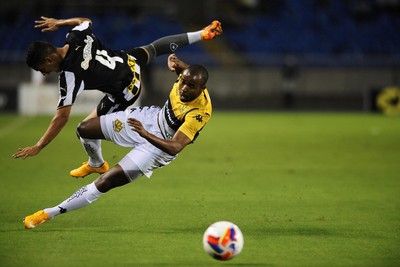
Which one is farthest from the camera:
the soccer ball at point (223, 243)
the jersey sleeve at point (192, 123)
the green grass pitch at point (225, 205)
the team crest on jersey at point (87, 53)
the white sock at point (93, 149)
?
the white sock at point (93, 149)

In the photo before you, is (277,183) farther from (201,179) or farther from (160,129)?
(160,129)

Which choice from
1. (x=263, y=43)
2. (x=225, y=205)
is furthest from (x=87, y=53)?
(x=263, y=43)

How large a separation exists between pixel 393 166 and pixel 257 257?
7.36m

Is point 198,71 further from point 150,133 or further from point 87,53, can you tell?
point 87,53

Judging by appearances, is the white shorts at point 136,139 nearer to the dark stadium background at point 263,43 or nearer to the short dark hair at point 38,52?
the short dark hair at point 38,52

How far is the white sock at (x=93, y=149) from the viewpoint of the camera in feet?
28.2

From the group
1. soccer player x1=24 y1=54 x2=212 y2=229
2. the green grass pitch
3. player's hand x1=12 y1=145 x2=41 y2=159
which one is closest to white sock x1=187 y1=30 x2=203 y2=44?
soccer player x1=24 y1=54 x2=212 y2=229

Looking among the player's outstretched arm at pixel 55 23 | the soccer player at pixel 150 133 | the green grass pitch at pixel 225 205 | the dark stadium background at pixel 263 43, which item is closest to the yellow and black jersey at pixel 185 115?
the soccer player at pixel 150 133

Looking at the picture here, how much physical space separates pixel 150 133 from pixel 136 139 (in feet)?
2.02

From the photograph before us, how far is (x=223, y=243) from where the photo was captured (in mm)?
6332

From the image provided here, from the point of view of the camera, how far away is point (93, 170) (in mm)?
9055

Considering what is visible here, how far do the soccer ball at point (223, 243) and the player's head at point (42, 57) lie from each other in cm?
272

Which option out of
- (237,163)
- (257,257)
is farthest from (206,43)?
(257,257)

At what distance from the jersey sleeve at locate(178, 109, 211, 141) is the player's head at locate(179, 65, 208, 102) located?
19cm
